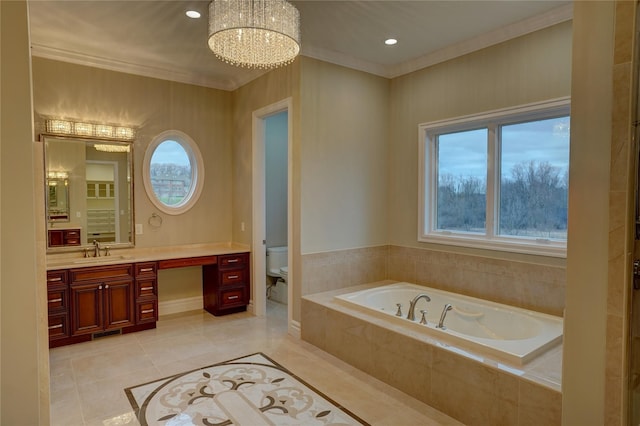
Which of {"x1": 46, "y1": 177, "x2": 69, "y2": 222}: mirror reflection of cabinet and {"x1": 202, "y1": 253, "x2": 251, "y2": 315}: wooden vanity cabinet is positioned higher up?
{"x1": 46, "y1": 177, "x2": 69, "y2": 222}: mirror reflection of cabinet

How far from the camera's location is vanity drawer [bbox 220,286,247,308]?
4656 millimetres

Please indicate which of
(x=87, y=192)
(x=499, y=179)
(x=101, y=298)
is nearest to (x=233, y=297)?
(x=101, y=298)

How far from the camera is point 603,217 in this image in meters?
1.57

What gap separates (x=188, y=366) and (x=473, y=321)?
2.55m

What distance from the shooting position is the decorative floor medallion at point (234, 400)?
8.29 ft

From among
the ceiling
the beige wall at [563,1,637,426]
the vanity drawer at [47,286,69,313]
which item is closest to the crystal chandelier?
the ceiling

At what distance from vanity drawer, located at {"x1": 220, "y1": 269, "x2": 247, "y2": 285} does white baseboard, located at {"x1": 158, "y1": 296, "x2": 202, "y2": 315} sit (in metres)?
0.61

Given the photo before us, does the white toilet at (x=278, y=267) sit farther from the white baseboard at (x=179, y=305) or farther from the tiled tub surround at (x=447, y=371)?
the tiled tub surround at (x=447, y=371)

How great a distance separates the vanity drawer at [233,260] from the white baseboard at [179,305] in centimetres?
73

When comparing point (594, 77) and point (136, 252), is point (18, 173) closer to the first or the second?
point (594, 77)

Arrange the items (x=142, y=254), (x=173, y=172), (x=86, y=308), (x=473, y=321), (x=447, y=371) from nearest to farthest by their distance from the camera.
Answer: (x=447, y=371)
(x=473, y=321)
(x=86, y=308)
(x=142, y=254)
(x=173, y=172)

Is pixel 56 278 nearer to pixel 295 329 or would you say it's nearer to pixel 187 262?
pixel 187 262

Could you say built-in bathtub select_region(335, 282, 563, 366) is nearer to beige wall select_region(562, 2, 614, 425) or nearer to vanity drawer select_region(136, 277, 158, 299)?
beige wall select_region(562, 2, 614, 425)

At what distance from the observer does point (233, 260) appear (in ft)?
15.4
